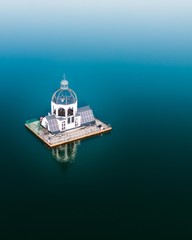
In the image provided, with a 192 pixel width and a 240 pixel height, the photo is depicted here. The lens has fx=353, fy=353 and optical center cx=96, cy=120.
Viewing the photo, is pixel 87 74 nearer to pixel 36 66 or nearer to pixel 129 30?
pixel 36 66

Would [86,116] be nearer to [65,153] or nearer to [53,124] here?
[53,124]

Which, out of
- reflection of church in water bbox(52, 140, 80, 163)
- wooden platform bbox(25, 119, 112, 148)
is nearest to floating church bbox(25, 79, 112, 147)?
wooden platform bbox(25, 119, 112, 148)

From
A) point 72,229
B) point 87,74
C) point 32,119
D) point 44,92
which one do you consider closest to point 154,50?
point 87,74

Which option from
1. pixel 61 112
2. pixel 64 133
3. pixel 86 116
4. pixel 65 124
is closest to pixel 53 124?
pixel 65 124

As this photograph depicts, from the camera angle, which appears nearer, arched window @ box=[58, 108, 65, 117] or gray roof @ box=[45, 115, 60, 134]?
gray roof @ box=[45, 115, 60, 134]

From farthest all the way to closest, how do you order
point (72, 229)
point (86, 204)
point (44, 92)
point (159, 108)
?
point (44, 92) < point (159, 108) < point (86, 204) < point (72, 229)

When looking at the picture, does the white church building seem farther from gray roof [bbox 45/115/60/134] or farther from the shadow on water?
the shadow on water

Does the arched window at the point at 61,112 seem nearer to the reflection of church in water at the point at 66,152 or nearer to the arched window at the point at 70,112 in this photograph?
the arched window at the point at 70,112
